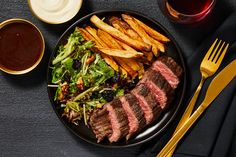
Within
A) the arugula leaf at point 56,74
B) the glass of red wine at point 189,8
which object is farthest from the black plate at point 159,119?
the glass of red wine at point 189,8

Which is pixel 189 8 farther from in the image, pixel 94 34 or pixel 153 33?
pixel 94 34

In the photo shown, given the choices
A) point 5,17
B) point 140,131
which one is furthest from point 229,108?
point 5,17

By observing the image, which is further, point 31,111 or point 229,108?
point 31,111

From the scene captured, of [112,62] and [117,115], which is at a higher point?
[112,62]

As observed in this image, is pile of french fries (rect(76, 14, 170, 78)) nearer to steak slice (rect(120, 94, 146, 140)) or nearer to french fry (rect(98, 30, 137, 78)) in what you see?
french fry (rect(98, 30, 137, 78))

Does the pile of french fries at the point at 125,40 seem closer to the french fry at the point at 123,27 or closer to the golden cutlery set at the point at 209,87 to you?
the french fry at the point at 123,27

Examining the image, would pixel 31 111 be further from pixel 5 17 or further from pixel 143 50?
pixel 143 50

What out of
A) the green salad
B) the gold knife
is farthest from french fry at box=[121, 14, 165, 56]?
the gold knife
